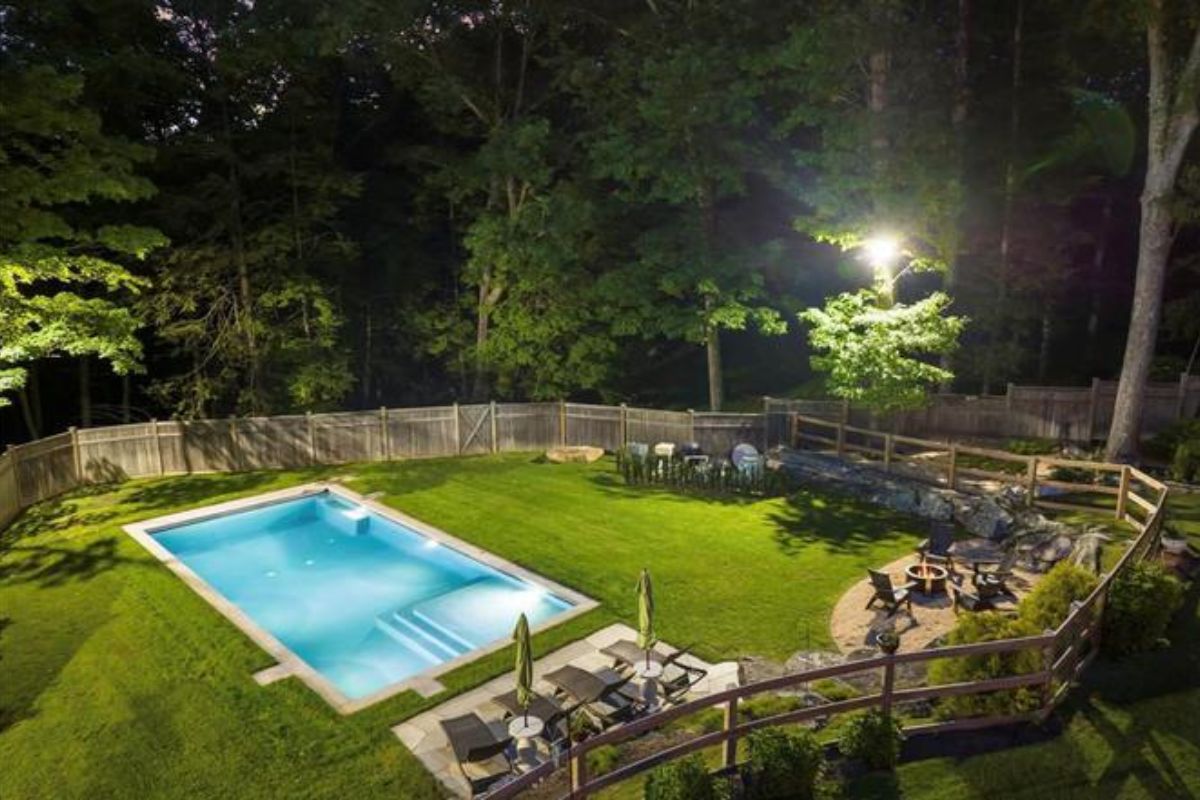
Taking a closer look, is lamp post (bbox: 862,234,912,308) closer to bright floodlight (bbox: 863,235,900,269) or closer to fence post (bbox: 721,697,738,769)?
bright floodlight (bbox: 863,235,900,269)

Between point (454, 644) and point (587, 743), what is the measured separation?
19.0 ft

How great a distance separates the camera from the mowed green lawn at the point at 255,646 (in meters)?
7.66

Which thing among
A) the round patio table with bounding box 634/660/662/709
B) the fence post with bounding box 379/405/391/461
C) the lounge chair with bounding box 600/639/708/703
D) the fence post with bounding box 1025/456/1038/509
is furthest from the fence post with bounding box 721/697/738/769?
the fence post with bounding box 379/405/391/461

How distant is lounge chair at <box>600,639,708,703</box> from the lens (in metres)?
8.62

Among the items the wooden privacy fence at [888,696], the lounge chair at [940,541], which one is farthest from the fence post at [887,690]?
the lounge chair at [940,541]

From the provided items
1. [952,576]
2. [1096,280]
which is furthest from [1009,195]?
[952,576]

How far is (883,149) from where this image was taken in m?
17.4

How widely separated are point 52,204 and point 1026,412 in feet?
75.8

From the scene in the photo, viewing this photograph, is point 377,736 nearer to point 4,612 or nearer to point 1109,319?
point 4,612

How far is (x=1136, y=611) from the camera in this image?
27.3ft

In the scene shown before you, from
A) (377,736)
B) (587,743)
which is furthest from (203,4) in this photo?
Answer: (587,743)

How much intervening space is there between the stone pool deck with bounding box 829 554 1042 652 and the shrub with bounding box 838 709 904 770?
9.04ft

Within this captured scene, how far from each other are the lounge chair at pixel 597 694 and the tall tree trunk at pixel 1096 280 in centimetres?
2533

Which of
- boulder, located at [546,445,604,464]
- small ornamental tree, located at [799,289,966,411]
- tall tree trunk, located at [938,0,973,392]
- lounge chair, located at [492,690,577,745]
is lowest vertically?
lounge chair, located at [492,690,577,745]
